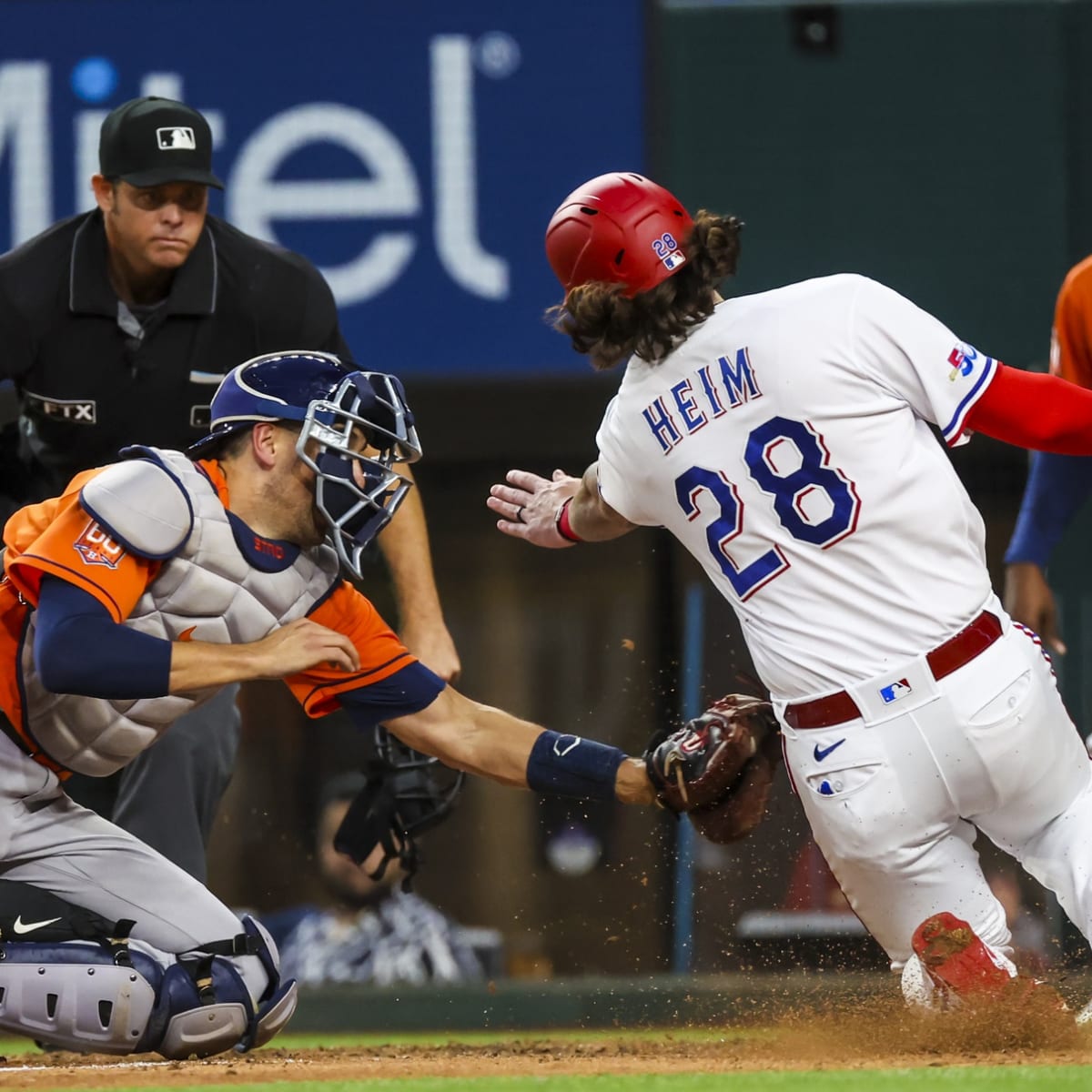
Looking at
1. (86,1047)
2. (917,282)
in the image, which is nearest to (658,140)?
(917,282)

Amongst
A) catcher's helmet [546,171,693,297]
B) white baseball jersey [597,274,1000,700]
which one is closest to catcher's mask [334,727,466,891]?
white baseball jersey [597,274,1000,700]

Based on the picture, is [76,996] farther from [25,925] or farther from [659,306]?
[659,306]

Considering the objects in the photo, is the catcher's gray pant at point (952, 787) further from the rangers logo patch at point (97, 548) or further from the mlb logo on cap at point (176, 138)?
the mlb logo on cap at point (176, 138)

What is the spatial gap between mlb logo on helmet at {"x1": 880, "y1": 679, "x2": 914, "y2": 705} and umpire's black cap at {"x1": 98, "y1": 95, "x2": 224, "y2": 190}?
2.32 metres

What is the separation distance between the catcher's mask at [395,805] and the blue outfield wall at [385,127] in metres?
2.38

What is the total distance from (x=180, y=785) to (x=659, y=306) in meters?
1.93

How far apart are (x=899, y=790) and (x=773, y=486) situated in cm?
67

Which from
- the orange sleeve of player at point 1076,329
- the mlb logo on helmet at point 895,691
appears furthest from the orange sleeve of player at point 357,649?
the orange sleeve of player at point 1076,329

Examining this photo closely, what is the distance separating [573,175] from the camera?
7.35m

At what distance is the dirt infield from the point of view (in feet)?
13.4

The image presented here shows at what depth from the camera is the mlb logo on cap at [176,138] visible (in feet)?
17.0

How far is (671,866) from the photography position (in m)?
7.31

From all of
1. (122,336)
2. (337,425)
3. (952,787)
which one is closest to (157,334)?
(122,336)

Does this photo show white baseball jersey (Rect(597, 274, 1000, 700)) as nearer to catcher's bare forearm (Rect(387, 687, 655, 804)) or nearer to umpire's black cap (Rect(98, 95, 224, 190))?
catcher's bare forearm (Rect(387, 687, 655, 804))
